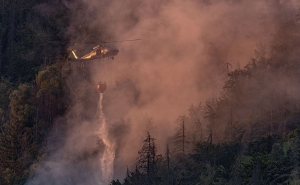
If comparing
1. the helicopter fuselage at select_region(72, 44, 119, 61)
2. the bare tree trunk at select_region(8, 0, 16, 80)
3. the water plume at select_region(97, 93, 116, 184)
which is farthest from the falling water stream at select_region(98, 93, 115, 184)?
the bare tree trunk at select_region(8, 0, 16, 80)

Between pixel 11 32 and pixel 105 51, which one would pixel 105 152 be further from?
pixel 11 32

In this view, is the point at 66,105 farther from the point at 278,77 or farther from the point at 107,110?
the point at 278,77

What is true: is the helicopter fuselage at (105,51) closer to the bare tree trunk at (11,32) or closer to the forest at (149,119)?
the forest at (149,119)

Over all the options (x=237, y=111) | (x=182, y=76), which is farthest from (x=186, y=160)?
(x=182, y=76)

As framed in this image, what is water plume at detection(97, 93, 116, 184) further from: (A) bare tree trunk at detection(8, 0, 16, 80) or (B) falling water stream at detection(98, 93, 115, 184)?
(A) bare tree trunk at detection(8, 0, 16, 80)

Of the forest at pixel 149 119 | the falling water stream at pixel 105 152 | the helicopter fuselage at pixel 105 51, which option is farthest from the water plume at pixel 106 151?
the helicopter fuselage at pixel 105 51
